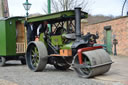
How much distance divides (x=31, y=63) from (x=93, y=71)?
11.6 feet

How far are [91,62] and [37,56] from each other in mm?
3090

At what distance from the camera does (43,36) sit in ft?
34.5

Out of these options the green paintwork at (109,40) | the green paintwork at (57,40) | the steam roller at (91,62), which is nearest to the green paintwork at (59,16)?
the green paintwork at (57,40)

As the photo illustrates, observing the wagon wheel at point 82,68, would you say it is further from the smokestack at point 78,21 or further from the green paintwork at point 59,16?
the green paintwork at point 59,16

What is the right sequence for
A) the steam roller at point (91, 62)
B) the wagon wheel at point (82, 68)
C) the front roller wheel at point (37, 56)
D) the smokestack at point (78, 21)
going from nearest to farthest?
the steam roller at point (91, 62), the wagon wheel at point (82, 68), the smokestack at point (78, 21), the front roller wheel at point (37, 56)

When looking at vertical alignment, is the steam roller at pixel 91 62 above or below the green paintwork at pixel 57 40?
below

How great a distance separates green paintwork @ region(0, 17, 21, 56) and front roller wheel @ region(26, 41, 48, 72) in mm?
2370

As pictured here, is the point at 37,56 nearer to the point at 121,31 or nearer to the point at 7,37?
the point at 7,37

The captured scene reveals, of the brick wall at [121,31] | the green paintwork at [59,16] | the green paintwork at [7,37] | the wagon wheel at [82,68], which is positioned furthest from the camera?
the brick wall at [121,31]

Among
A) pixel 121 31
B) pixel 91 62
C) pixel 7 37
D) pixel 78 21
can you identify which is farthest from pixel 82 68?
pixel 121 31

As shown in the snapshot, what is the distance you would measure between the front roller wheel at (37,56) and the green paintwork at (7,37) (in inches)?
93.3

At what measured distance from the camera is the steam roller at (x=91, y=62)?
808 cm

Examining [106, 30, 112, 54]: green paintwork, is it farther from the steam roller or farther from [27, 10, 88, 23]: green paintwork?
the steam roller

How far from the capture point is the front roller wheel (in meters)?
9.83
